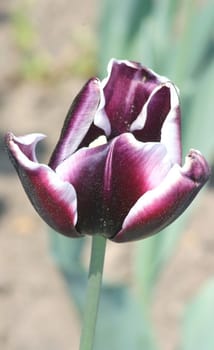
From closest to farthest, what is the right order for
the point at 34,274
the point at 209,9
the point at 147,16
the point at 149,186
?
1. the point at 149,186
2. the point at 209,9
3. the point at 147,16
4. the point at 34,274

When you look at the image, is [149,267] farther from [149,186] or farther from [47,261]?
[149,186]

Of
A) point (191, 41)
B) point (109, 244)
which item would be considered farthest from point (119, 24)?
point (109, 244)

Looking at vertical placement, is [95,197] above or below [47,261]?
above

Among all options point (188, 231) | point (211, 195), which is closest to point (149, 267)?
point (188, 231)

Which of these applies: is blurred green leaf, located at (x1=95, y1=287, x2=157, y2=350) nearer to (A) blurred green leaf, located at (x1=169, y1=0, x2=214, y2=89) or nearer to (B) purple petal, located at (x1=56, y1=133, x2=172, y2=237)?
(A) blurred green leaf, located at (x1=169, y1=0, x2=214, y2=89)

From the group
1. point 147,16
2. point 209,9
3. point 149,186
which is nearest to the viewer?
point 149,186

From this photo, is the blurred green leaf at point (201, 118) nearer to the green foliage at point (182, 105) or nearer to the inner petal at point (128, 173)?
the green foliage at point (182, 105)

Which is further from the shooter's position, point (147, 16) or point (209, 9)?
point (147, 16)
